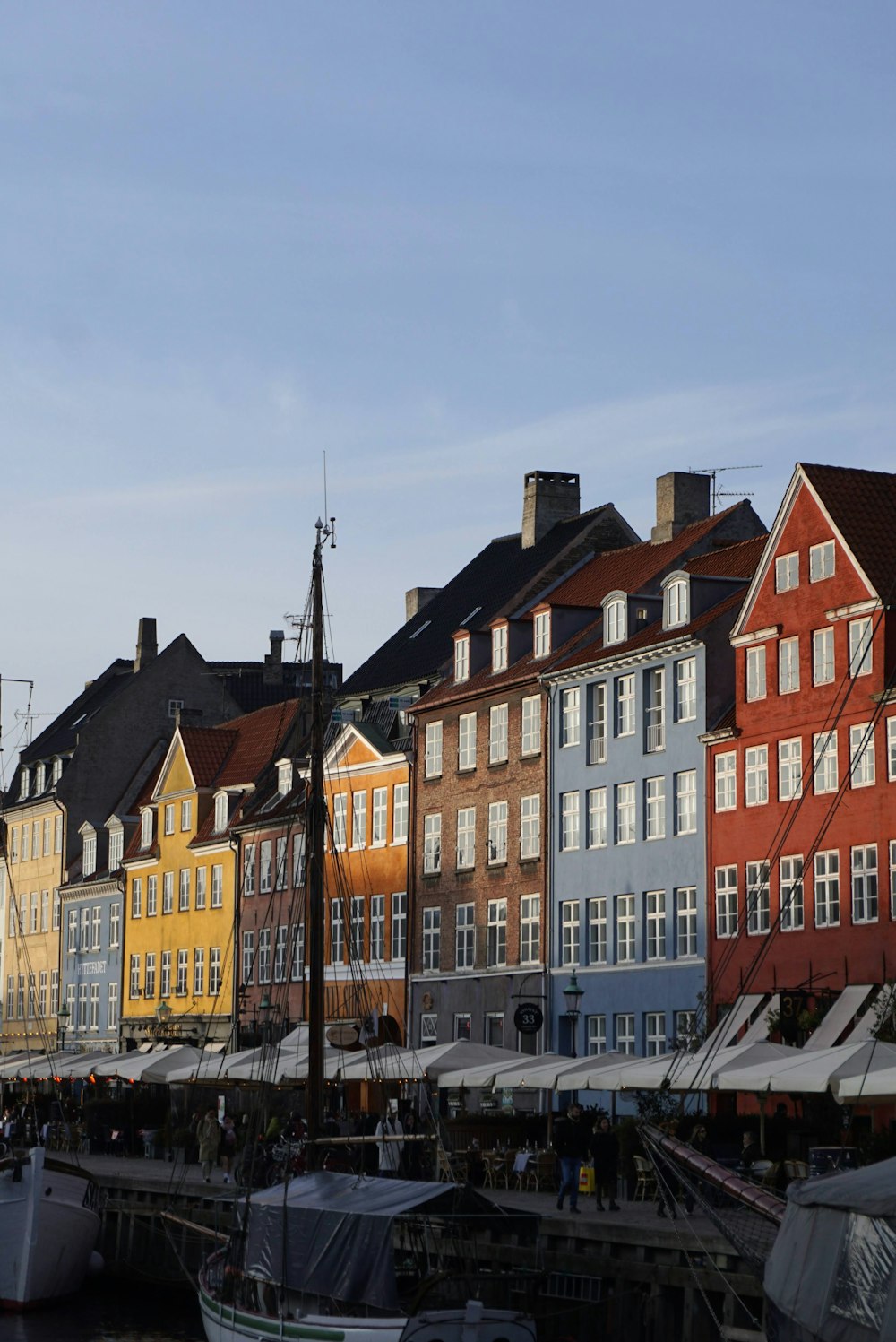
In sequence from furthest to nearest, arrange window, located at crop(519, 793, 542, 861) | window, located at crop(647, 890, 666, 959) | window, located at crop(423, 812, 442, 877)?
window, located at crop(423, 812, 442, 877), window, located at crop(519, 793, 542, 861), window, located at crop(647, 890, 666, 959)

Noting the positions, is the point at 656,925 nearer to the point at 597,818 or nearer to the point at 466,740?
the point at 597,818

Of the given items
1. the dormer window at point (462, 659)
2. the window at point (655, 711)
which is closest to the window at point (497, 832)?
the dormer window at point (462, 659)

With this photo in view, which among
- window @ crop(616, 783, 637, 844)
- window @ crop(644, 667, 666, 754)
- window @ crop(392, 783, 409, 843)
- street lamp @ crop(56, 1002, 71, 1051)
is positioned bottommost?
street lamp @ crop(56, 1002, 71, 1051)

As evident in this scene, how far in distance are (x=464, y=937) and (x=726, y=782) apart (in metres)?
14.2

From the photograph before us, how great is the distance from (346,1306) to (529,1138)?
20304 mm

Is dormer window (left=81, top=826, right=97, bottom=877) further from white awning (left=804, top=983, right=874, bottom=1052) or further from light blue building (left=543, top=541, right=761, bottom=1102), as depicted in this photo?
white awning (left=804, top=983, right=874, bottom=1052)

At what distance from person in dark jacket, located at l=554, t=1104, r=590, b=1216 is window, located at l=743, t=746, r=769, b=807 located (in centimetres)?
1760

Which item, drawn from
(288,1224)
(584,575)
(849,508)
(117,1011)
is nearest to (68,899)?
(117,1011)

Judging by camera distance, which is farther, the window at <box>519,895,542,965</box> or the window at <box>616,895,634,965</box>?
the window at <box>519,895,542,965</box>

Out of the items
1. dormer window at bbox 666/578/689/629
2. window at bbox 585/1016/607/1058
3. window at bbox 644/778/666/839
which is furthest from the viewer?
window at bbox 585/1016/607/1058

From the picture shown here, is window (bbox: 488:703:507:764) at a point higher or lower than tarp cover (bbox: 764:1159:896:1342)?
higher

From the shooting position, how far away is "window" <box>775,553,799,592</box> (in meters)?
58.1

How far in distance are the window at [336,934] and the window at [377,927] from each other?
1431 mm

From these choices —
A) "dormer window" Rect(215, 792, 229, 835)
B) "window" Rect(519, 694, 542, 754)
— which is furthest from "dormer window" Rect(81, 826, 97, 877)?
"window" Rect(519, 694, 542, 754)
